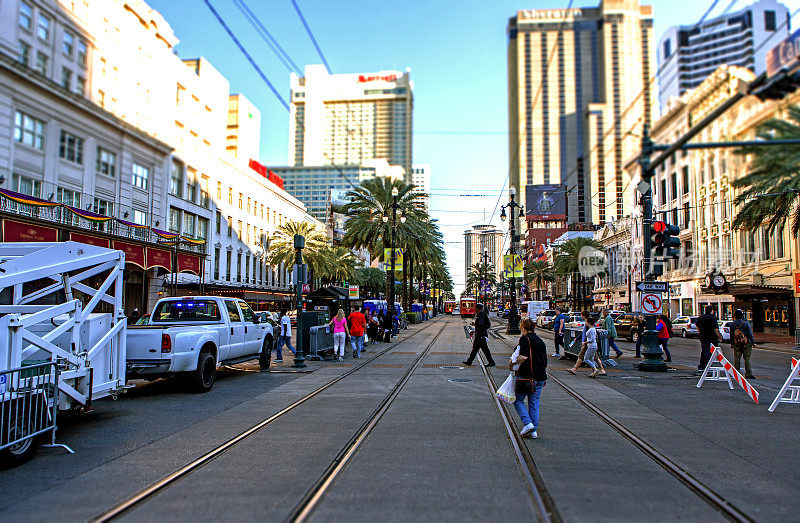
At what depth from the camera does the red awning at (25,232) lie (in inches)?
Result: 789

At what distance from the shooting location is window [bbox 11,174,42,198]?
2592 centimetres

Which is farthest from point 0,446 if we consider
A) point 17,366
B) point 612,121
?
point 612,121

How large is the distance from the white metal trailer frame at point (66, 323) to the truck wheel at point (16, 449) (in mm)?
699

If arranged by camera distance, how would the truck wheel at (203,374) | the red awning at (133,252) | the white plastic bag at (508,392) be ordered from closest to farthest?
1. the white plastic bag at (508,392)
2. the truck wheel at (203,374)
3. the red awning at (133,252)

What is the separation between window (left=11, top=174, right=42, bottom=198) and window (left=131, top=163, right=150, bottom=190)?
24.7ft

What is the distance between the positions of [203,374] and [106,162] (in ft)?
85.6

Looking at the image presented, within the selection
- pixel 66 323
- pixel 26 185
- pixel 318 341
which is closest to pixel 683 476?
pixel 66 323

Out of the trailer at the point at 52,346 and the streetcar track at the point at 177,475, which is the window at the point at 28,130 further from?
the streetcar track at the point at 177,475

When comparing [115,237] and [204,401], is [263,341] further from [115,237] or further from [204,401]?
[115,237]

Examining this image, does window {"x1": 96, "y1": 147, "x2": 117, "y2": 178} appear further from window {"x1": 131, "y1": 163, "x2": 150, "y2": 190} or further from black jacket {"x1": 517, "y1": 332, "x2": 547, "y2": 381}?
black jacket {"x1": 517, "y1": 332, "x2": 547, "y2": 381}

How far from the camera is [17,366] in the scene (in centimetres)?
638

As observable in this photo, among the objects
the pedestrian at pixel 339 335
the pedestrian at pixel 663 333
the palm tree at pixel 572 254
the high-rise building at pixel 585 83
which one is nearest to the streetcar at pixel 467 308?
the palm tree at pixel 572 254

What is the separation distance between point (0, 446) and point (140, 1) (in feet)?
126

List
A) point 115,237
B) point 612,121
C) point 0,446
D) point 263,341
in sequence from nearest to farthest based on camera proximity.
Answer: point 0,446 → point 612,121 → point 263,341 → point 115,237
